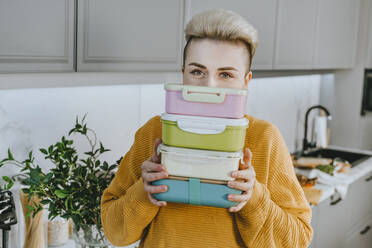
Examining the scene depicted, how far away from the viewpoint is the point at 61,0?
1134mm

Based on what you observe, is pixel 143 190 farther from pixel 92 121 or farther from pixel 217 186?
pixel 92 121

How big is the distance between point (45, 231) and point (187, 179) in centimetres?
88

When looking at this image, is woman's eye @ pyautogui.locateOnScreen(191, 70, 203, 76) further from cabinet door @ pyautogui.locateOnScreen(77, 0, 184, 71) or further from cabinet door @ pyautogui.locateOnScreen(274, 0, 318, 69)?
cabinet door @ pyautogui.locateOnScreen(274, 0, 318, 69)

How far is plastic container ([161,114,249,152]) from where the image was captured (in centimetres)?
88

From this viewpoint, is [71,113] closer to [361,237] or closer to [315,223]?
[315,223]

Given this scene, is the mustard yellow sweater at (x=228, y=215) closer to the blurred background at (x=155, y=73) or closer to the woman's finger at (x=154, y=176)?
the woman's finger at (x=154, y=176)

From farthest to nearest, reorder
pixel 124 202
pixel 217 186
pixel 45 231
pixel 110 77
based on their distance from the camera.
A: pixel 45 231 < pixel 110 77 < pixel 124 202 < pixel 217 186

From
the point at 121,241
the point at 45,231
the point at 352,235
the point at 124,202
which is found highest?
the point at 124,202

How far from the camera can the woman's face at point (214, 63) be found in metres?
1.03

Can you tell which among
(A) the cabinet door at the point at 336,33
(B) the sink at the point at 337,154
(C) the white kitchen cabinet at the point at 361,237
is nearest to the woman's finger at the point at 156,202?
(A) the cabinet door at the point at 336,33

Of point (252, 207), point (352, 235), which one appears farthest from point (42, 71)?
point (352, 235)

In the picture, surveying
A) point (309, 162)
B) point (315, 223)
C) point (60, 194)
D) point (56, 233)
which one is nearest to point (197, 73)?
point (60, 194)

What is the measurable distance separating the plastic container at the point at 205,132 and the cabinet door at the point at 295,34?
1365 millimetres

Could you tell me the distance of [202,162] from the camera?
2.89ft
